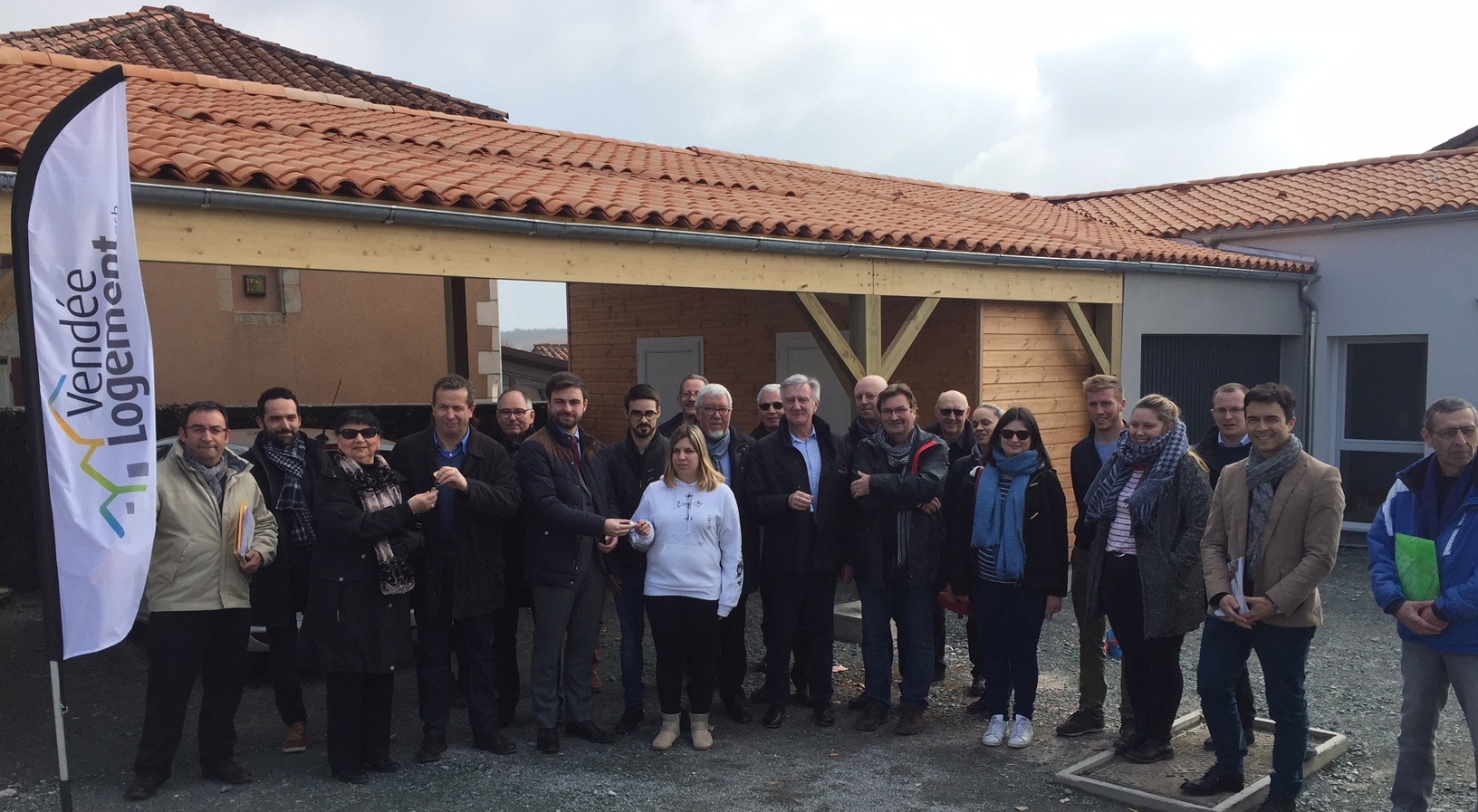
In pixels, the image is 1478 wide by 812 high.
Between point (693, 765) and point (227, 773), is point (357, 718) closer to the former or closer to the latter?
point (227, 773)

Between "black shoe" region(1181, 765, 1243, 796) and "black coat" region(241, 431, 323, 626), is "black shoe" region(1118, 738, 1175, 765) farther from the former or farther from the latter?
"black coat" region(241, 431, 323, 626)

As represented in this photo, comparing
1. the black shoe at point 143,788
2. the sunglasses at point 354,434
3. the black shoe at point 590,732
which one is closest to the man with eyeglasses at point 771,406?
the black shoe at point 590,732

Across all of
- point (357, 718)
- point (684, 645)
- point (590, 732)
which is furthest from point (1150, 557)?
point (357, 718)

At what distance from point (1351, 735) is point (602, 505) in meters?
3.81

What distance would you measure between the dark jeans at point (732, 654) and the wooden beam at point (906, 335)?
2.81 m

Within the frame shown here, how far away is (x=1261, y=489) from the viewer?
4102mm

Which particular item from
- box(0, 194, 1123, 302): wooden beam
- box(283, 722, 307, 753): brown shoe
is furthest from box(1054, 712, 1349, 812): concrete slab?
box(0, 194, 1123, 302): wooden beam

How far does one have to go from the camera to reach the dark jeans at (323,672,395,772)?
180 inches

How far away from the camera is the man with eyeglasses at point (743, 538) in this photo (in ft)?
17.9

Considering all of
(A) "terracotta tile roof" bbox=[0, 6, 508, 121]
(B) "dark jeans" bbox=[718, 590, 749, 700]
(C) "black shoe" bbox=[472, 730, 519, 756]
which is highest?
(A) "terracotta tile roof" bbox=[0, 6, 508, 121]

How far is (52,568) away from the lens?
3.51 meters

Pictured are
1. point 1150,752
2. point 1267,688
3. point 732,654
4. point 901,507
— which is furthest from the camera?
point 732,654

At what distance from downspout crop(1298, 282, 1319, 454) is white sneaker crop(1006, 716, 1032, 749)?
8.12m

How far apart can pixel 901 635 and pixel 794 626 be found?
553 millimetres
